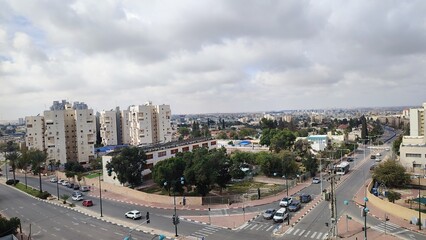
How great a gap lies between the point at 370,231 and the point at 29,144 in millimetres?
79299

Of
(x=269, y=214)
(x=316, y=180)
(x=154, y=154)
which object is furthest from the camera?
(x=154, y=154)

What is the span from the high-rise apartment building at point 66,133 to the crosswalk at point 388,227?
68.3m

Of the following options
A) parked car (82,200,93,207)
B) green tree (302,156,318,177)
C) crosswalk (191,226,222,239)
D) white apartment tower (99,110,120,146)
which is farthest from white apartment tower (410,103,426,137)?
white apartment tower (99,110,120,146)

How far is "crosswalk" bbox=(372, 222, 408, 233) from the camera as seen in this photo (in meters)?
28.3

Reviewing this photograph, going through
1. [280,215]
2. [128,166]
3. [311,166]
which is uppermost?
[128,166]

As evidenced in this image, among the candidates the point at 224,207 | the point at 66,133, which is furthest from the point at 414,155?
the point at 66,133

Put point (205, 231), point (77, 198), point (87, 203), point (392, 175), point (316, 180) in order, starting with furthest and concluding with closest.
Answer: point (316, 180) < point (77, 198) < point (392, 175) < point (87, 203) < point (205, 231)

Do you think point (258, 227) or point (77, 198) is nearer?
point (258, 227)

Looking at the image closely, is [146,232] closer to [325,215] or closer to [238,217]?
[238,217]

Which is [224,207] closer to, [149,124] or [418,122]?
[149,124]

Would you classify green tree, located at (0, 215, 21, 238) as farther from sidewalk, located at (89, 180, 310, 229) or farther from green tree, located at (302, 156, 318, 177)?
green tree, located at (302, 156, 318, 177)

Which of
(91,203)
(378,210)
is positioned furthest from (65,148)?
(378,210)

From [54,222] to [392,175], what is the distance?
4066 cm

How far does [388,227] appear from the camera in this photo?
2916 cm
